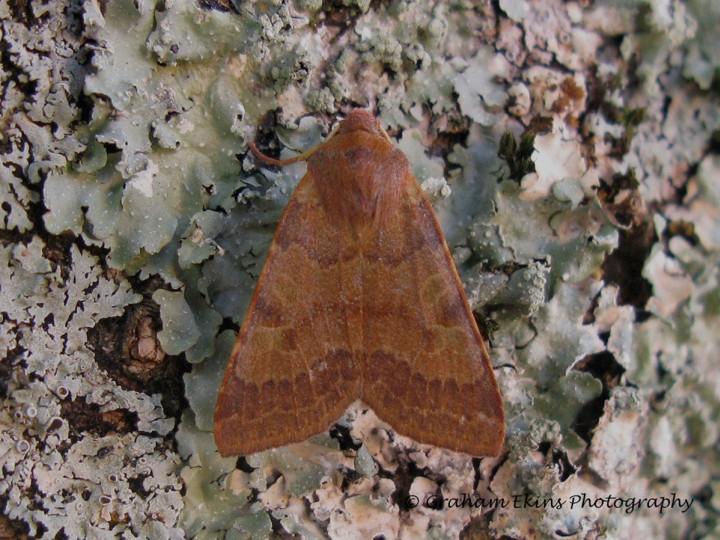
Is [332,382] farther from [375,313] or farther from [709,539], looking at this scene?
[709,539]

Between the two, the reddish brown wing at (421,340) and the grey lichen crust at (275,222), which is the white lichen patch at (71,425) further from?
the reddish brown wing at (421,340)

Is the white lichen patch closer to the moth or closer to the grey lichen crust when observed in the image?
the grey lichen crust

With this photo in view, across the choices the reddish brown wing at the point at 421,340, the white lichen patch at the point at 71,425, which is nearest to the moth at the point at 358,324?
the reddish brown wing at the point at 421,340

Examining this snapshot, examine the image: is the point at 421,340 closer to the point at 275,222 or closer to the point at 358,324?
the point at 358,324

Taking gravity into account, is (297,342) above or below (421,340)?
below

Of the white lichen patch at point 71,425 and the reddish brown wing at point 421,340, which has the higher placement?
the reddish brown wing at point 421,340

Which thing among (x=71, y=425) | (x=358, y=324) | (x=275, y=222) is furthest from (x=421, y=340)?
(x=71, y=425)
